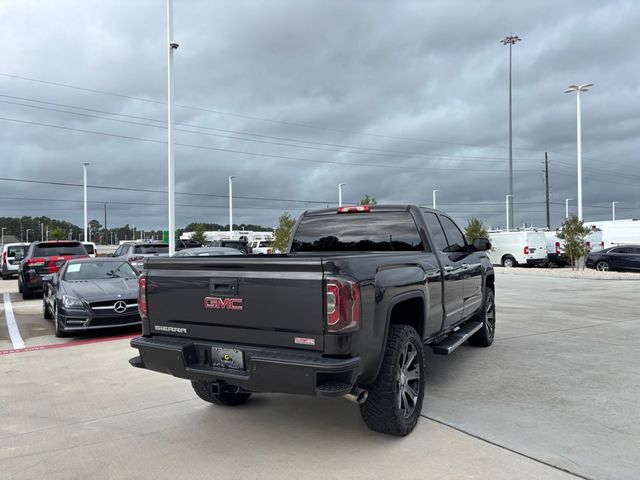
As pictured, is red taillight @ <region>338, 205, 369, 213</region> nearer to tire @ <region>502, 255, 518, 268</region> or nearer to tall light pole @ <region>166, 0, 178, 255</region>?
tall light pole @ <region>166, 0, 178, 255</region>

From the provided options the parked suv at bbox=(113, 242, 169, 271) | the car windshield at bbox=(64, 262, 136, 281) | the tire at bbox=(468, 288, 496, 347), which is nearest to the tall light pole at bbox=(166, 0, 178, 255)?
the parked suv at bbox=(113, 242, 169, 271)

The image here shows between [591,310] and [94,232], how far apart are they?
168549 millimetres

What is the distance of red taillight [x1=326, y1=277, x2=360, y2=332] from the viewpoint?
3.32m

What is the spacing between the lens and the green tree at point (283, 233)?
26703mm

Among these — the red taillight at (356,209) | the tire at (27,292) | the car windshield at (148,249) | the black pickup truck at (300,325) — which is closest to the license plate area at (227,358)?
the black pickup truck at (300,325)

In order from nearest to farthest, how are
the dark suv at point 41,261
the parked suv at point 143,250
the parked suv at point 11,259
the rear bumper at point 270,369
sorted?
the rear bumper at point 270,369
the dark suv at point 41,261
the parked suv at point 143,250
the parked suv at point 11,259

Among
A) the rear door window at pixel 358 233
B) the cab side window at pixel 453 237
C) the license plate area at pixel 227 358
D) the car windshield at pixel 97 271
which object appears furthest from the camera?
the car windshield at pixel 97 271

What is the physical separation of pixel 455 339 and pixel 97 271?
7216 millimetres

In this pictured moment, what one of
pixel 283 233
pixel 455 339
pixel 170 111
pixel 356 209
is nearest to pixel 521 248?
pixel 283 233

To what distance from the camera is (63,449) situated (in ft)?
12.8

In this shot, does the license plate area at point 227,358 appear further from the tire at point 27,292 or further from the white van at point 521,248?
the white van at point 521,248

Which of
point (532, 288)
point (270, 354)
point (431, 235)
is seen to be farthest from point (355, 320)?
point (532, 288)

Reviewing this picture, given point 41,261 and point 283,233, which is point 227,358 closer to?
point 41,261

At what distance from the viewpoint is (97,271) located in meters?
9.72
